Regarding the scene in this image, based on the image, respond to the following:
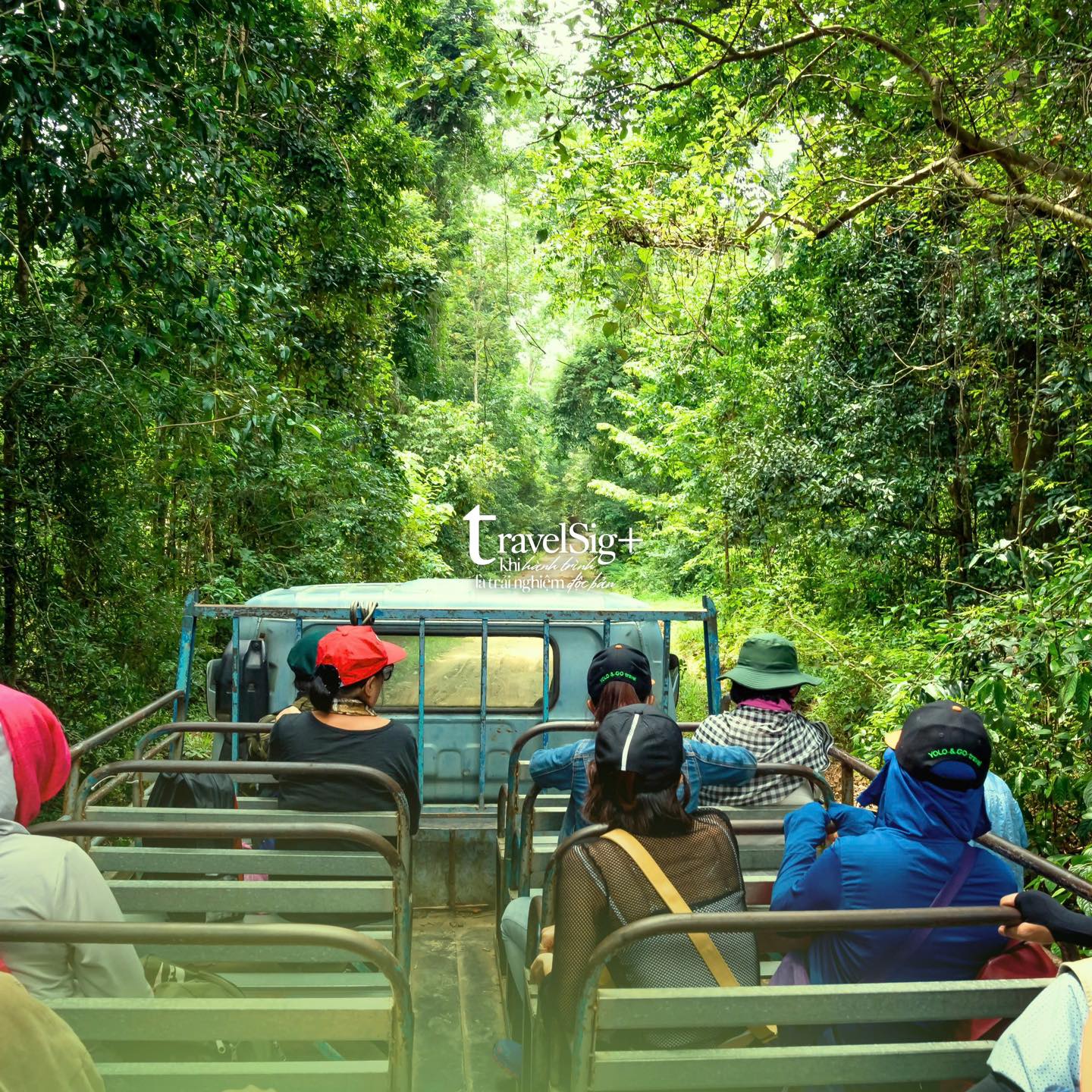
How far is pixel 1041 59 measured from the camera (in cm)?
667

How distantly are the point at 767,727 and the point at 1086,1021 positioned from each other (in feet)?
8.05

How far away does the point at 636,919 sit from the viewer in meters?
2.48

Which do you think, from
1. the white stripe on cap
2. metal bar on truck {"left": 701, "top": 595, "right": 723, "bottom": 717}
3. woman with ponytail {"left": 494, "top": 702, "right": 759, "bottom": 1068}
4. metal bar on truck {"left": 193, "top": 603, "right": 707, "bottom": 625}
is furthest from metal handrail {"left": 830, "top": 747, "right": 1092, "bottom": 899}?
metal bar on truck {"left": 193, "top": 603, "right": 707, "bottom": 625}

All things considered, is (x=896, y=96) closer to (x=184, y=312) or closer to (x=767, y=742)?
(x=184, y=312)

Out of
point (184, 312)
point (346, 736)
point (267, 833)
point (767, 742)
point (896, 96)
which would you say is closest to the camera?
point (267, 833)

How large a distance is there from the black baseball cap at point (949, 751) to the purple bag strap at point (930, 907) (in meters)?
0.21

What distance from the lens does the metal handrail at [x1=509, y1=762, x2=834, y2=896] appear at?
3758 millimetres

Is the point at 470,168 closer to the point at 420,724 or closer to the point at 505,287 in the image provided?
the point at 505,287

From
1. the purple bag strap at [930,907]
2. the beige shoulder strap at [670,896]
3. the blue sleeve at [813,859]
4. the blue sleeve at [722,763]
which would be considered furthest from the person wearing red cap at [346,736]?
the purple bag strap at [930,907]

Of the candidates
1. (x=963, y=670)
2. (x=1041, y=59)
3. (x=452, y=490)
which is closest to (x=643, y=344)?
(x=452, y=490)

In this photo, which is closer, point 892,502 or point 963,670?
point 963,670

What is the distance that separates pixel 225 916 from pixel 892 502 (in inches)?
396

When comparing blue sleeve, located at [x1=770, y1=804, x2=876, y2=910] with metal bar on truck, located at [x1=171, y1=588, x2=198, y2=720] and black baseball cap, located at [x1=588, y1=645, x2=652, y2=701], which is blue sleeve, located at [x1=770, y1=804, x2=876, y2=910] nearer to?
black baseball cap, located at [x1=588, y1=645, x2=652, y2=701]

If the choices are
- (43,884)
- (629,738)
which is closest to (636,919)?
(629,738)
